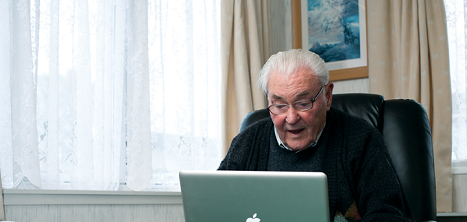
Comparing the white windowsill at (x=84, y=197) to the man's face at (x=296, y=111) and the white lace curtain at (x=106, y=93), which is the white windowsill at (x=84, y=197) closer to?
the white lace curtain at (x=106, y=93)

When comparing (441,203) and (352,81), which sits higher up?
(352,81)

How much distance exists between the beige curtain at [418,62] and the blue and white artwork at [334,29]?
0.49 feet

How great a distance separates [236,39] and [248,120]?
2.87 feet

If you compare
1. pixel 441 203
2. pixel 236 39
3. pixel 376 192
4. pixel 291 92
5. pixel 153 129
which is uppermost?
pixel 236 39

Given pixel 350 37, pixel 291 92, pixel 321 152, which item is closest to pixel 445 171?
pixel 350 37

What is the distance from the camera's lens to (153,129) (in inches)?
76.0

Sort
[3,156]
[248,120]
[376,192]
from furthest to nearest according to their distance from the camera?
[248,120], [3,156], [376,192]

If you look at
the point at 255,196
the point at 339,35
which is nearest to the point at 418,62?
the point at 339,35

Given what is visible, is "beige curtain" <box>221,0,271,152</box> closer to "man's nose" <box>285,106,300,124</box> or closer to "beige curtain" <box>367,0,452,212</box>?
"beige curtain" <box>367,0,452,212</box>

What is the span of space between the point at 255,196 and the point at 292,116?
0.51m

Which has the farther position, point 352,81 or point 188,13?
point 352,81

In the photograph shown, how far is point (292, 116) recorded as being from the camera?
1.23 m

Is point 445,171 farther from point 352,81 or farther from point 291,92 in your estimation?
point 291,92

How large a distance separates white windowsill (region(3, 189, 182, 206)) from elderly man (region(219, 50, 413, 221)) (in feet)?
2.03
